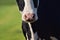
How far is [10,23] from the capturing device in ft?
19.2

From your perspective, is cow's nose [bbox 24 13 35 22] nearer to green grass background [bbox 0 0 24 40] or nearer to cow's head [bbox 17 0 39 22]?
cow's head [bbox 17 0 39 22]

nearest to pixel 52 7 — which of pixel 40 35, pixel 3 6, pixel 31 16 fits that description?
pixel 40 35

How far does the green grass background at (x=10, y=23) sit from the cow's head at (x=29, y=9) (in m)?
2.10

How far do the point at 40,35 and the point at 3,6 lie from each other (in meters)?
4.77

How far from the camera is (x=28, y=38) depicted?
2818 millimetres

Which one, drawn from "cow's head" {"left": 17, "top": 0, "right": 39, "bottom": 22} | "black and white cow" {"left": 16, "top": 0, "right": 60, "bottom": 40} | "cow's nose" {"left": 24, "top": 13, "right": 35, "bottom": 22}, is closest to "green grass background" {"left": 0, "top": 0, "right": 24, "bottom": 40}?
"black and white cow" {"left": 16, "top": 0, "right": 60, "bottom": 40}

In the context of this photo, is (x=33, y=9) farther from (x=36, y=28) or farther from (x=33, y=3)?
(x=36, y=28)

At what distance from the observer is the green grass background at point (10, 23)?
5.08 meters

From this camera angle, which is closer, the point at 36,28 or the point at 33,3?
the point at 33,3

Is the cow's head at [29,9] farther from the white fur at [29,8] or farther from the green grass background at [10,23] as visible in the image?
the green grass background at [10,23]

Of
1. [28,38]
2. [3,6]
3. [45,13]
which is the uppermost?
[45,13]

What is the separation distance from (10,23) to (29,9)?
3.36 metres

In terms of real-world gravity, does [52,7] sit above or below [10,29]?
above

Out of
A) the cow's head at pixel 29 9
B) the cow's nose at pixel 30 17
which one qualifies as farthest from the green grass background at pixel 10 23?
the cow's nose at pixel 30 17
